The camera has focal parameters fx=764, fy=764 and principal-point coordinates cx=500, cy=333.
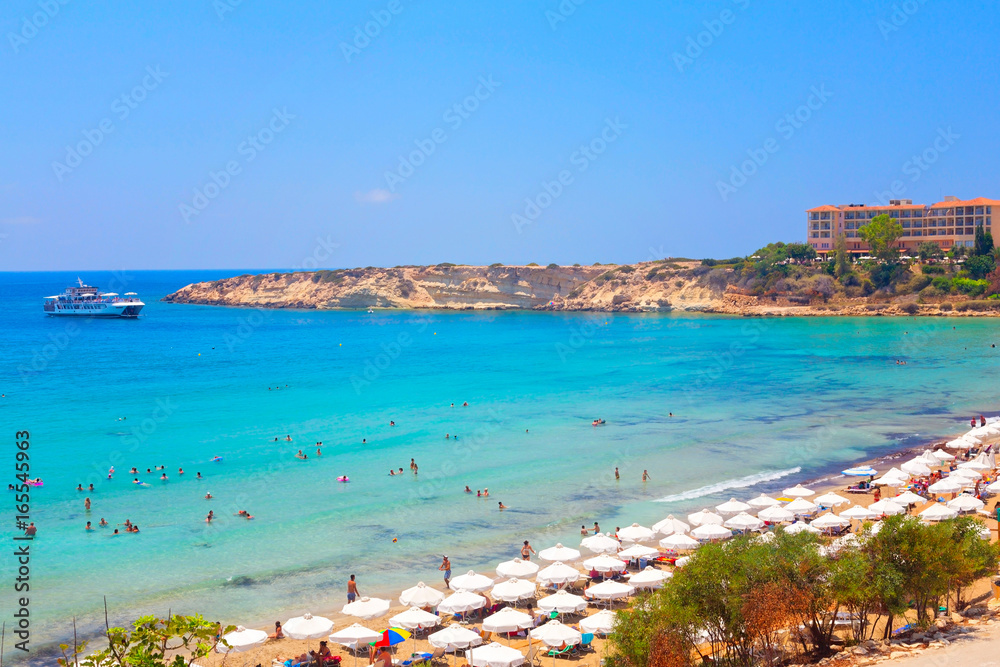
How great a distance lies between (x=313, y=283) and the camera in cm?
16025

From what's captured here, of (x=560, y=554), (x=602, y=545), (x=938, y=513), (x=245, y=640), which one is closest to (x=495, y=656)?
(x=245, y=640)

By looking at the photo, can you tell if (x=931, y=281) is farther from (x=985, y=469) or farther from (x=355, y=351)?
(x=985, y=469)

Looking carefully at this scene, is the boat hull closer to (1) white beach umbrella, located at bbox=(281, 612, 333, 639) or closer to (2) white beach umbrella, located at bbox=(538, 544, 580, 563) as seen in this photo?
(2) white beach umbrella, located at bbox=(538, 544, 580, 563)

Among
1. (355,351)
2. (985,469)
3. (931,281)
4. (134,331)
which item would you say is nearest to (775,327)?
(931,281)

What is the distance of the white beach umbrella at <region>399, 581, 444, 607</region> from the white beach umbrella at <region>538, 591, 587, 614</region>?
7.98 ft

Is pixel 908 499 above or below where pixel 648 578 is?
above

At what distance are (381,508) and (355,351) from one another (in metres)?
54.0

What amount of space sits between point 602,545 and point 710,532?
11.1ft

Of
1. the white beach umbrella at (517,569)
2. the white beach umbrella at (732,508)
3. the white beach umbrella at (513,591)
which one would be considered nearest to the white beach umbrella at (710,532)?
the white beach umbrella at (732,508)

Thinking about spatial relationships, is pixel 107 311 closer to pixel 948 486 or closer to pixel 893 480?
pixel 893 480

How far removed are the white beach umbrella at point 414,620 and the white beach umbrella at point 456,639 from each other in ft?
2.59

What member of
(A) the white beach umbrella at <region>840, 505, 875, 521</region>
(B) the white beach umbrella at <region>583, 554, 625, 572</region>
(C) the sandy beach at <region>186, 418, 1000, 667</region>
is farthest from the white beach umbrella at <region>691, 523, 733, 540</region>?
(A) the white beach umbrella at <region>840, 505, 875, 521</region>

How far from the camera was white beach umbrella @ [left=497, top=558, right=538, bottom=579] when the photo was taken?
64.1 ft

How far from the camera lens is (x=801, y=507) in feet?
78.9
